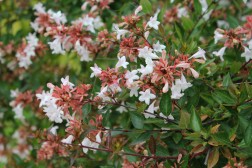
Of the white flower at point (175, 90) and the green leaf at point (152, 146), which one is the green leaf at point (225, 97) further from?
the green leaf at point (152, 146)

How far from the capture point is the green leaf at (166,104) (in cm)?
153

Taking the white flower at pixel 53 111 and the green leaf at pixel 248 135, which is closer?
the green leaf at pixel 248 135

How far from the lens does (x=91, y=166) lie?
204cm

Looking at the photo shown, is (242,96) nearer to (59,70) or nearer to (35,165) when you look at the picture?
(35,165)

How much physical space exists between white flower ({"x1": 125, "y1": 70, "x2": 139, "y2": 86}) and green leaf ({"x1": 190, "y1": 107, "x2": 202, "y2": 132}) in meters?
0.22

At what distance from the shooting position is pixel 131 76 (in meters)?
1.56

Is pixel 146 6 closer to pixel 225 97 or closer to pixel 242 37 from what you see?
pixel 242 37

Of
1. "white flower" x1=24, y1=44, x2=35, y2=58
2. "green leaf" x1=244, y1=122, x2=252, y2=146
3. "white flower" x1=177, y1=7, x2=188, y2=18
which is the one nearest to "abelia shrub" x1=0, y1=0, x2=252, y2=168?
"green leaf" x1=244, y1=122, x2=252, y2=146

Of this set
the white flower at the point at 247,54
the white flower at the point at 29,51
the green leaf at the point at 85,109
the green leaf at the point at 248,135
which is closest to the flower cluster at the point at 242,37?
the white flower at the point at 247,54

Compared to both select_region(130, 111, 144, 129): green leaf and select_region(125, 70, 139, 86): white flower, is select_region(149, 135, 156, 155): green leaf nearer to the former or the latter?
select_region(130, 111, 144, 129): green leaf

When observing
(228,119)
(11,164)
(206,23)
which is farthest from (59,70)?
(228,119)

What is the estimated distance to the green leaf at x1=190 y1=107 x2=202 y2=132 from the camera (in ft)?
4.92

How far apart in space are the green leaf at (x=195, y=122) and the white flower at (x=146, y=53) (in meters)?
0.22

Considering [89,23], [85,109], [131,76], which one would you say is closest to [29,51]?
[89,23]
